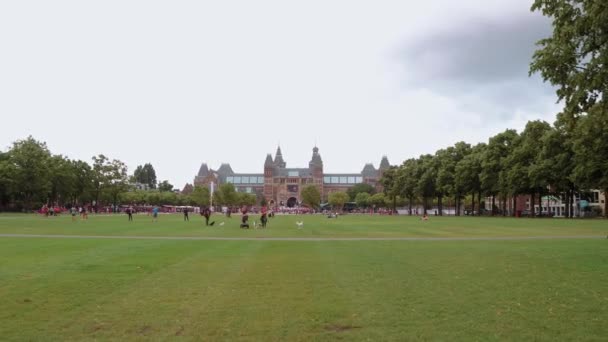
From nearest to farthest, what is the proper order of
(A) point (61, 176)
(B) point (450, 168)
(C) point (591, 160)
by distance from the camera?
(C) point (591, 160)
(B) point (450, 168)
(A) point (61, 176)

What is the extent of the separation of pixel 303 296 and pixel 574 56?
1404 cm

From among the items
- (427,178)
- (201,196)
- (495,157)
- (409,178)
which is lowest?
(201,196)

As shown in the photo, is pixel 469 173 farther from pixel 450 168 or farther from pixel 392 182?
pixel 392 182

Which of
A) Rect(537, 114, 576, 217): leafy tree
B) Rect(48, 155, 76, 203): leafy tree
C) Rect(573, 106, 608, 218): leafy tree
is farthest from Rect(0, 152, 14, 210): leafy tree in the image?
Rect(573, 106, 608, 218): leafy tree

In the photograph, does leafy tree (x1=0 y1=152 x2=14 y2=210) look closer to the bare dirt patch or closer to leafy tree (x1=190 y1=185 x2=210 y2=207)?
leafy tree (x1=190 y1=185 x2=210 y2=207)

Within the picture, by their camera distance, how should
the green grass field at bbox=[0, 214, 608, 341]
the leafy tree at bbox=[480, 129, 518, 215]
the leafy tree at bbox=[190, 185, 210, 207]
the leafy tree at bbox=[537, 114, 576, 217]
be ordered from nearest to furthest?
the green grass field at bbox=[0, 214, 608, 341] → the leafy tree at bbox=[537, 114, 576, 217] → the leafy tree at bbox=[480, 129, 518, 215] → the leafy tree at bbox=[190, 185, 210, 207]

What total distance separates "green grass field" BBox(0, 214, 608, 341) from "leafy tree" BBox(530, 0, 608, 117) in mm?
5848

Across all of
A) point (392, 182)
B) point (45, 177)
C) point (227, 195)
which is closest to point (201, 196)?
point (227, 195)

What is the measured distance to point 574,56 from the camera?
63.5ft

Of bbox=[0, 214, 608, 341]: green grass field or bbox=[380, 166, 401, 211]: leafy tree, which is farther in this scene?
bbox=[380, 166, 401, 211]: leafy tree

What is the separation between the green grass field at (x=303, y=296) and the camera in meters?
9.24

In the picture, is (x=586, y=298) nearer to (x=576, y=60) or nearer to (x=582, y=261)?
(x=582, y=261)

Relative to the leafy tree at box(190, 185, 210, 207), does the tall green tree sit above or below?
above

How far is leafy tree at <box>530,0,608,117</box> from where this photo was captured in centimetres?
1708
